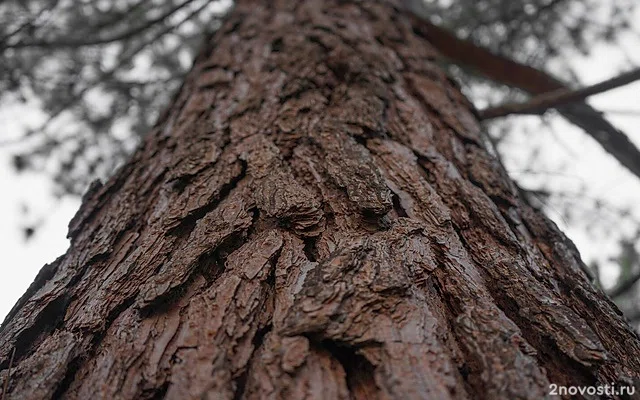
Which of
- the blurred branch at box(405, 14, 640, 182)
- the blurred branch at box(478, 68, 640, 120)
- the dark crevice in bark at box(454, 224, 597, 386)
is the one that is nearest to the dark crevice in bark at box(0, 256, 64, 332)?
the dark crevice in bark at box(454, 224, 597, 386)

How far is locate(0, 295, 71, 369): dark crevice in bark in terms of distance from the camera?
31.4 inches

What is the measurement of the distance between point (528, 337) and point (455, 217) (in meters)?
0.33

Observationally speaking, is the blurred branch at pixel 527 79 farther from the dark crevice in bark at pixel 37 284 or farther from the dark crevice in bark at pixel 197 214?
the dark crevice in bark at pixel 37 284

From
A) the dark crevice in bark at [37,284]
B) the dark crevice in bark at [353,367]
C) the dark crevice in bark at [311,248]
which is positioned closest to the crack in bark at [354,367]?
the dark crevice in bark at [353,367]

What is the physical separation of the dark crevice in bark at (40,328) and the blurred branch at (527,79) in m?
2.11

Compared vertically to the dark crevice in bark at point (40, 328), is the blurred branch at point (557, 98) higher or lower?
higher

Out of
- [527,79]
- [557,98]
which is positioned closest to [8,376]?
[557,98]

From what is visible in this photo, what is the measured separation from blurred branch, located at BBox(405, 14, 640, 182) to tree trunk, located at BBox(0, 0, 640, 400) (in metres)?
1.11

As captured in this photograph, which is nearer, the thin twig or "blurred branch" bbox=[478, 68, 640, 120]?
the thin twig

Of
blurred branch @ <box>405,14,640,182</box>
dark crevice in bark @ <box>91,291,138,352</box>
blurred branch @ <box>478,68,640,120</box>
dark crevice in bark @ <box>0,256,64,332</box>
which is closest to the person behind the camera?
dark crevice in bark @ <box>91,291,138,352</box>

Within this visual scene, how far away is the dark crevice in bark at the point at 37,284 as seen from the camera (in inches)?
36.2

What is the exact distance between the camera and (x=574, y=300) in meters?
0.89

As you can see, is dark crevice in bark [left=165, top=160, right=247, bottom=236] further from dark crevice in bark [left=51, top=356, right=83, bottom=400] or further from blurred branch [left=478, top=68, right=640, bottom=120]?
blurred branch [left=478, top=68, right=640, bottom=120]

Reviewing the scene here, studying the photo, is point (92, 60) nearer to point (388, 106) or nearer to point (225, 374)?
point (388, 106)
